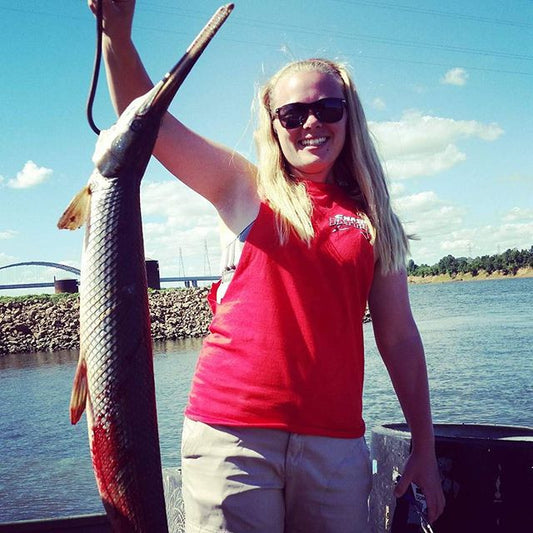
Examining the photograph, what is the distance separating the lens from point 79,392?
7.86 ft

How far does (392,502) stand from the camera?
3.19m

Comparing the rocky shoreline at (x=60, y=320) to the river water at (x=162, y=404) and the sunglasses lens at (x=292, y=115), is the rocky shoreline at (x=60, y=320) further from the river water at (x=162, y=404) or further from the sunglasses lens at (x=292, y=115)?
the sunglasses lens at (x=292, y=115)

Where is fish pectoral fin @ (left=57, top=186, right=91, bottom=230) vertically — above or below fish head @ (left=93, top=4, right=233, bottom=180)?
below

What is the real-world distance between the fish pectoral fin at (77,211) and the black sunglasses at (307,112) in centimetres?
86

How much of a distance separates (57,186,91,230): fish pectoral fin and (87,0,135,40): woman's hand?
577 millimetres

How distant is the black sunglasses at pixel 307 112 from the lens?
2.74 meters

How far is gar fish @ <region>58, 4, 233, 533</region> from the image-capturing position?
7.72ft

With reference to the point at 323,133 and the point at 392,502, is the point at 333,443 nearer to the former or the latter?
the point at 392,502

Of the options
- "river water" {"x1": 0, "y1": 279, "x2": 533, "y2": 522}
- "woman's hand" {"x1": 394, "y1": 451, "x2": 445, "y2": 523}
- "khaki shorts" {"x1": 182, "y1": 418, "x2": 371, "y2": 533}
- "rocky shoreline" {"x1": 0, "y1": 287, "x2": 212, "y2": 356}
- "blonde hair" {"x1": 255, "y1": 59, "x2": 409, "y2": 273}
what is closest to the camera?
"khaki shorts" {"x1": 182, "y1": 418, "x2": 371, "y2": 533}

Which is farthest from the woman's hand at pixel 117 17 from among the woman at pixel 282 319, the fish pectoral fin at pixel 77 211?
the fish pectoral fin at pixel 77 211

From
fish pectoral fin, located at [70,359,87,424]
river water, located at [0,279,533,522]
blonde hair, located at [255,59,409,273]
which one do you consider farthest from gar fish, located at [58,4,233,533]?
river water, located at [0,279,533,522]

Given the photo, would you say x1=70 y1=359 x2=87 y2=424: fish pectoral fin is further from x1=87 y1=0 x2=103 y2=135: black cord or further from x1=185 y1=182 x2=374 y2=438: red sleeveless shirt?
x1=87 y1=0 x2=103 y2=135: black cord

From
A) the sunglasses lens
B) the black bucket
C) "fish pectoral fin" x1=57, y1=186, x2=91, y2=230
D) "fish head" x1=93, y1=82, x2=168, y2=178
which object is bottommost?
the black bucket

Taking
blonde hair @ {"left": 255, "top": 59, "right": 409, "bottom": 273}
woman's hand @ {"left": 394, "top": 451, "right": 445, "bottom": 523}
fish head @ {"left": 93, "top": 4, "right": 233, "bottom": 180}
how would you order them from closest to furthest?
fish head @ {"left": 93, "top": 4, "right": 233, "bottom": 180}
blonde hair @ {"left": 255, "top": 59, "right": 409, "bottom": 273}
woman's hand @ {"left": 394, "top": 451, "right": 445, "bottom": 523}
